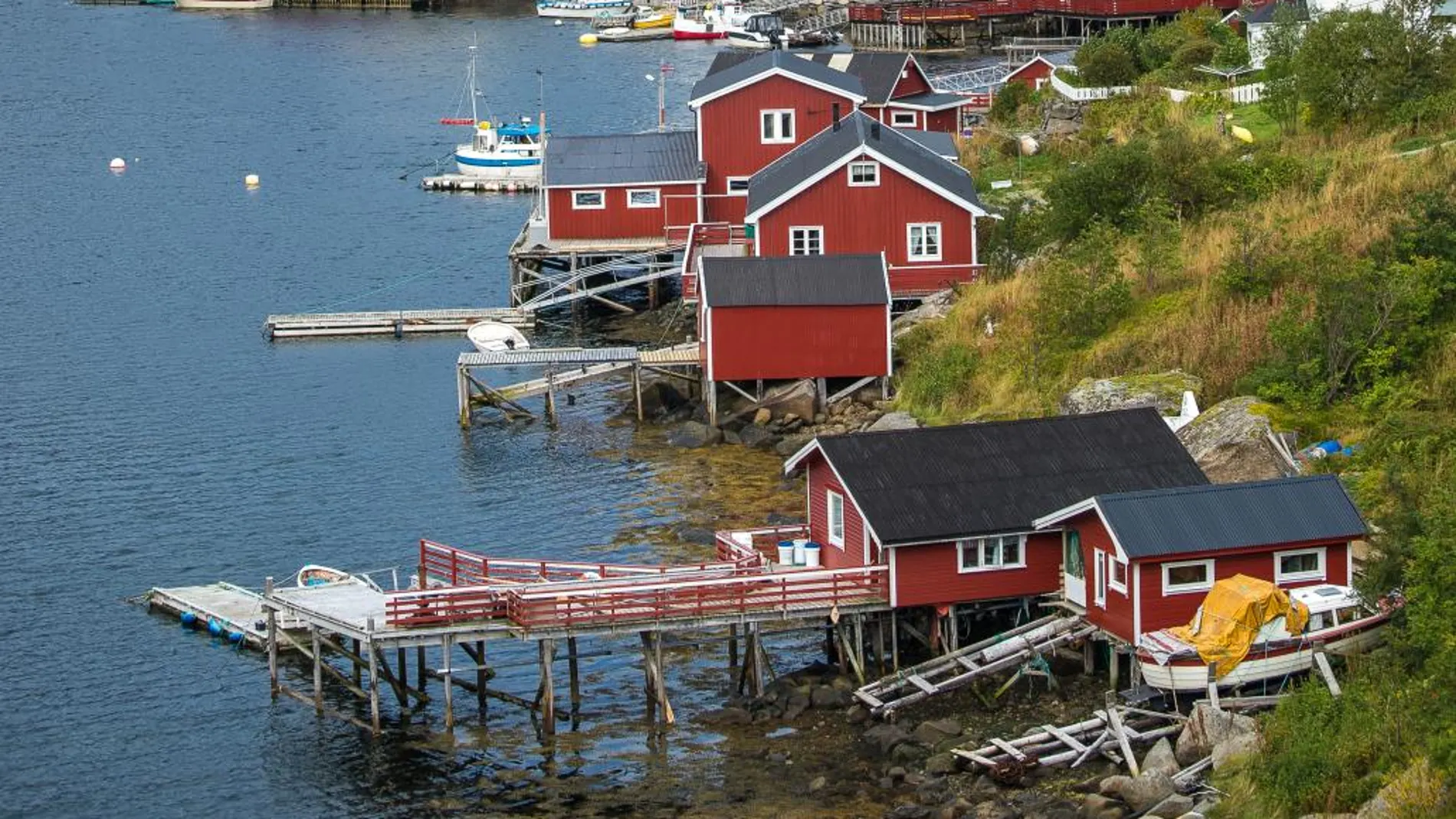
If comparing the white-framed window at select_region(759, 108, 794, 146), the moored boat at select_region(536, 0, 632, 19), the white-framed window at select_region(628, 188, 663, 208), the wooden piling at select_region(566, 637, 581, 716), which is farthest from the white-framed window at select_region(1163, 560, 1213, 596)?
the moored boat at select_region(536, 0, 632, 19)

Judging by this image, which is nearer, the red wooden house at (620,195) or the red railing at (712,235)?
the red railing at (712,235)

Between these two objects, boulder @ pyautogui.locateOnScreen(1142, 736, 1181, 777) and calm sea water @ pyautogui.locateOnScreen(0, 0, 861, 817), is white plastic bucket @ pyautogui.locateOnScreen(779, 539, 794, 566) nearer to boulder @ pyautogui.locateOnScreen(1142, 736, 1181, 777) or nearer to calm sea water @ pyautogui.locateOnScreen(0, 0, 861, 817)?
calm sea water @ pyautogui.locateOnScreen(0, 0, 861, 817)

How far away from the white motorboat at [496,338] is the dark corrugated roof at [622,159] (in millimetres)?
7642

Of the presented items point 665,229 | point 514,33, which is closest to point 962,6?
point 514,33

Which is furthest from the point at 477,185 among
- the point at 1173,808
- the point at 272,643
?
the point at 1173,808

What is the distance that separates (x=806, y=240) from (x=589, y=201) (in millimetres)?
13827

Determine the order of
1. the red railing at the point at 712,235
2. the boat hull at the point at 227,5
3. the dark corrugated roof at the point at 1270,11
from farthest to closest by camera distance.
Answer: the boat hull at the point at 227,5 < the dark corrugated roof at the point at 1270,11 < the red railing at the point at 712,235

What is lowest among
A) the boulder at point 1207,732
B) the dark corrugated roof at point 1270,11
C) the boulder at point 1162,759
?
the boulder at point 1162,759

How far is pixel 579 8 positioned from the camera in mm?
186500

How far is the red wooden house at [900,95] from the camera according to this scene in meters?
91.8

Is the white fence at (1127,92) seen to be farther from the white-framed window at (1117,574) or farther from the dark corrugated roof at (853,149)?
the white-framed window at (1117,574)

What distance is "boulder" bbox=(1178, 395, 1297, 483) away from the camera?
159 feet

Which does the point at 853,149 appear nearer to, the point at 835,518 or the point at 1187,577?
the point at 835,518

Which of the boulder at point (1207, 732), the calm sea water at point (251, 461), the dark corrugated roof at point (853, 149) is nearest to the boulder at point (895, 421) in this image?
the calm sea water at point (251, 461)
